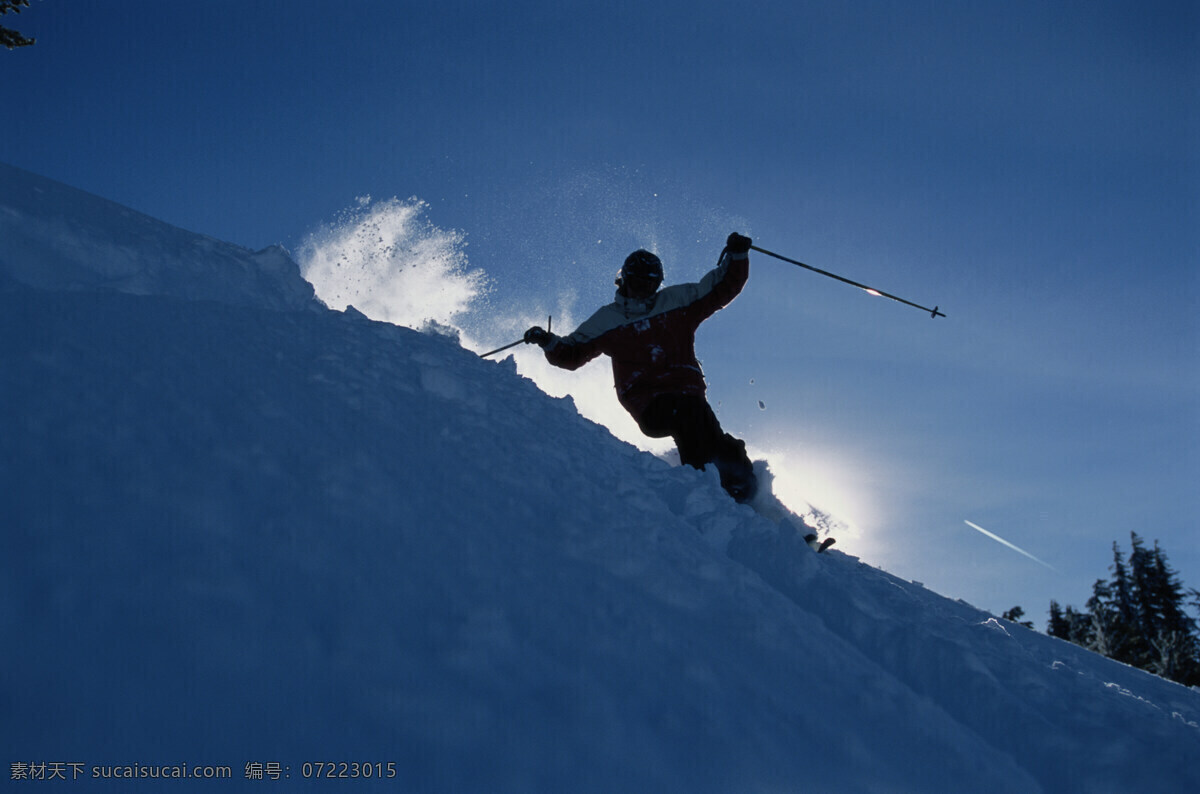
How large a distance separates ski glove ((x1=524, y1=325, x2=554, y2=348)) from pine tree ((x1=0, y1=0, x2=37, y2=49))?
1209 cm

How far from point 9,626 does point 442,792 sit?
132cm

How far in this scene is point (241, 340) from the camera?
4.13 meters

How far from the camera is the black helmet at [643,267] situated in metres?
6.89

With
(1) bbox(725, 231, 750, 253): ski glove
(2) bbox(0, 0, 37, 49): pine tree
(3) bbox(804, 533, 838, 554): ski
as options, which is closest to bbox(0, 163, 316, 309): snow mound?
(1) bbox(725, 231, 750, 253): ski glove

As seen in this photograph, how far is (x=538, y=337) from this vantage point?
7156mm

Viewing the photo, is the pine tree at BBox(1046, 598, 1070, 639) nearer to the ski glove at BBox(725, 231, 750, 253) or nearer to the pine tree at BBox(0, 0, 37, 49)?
the ski glove at BBox(725, 231, 750, 253)

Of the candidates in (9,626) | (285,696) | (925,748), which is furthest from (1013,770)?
(9,626)

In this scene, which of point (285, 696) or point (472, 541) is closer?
point (285, 696)

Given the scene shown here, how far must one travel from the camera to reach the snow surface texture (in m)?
1.81

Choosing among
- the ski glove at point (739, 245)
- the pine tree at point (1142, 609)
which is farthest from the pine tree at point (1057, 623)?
the ski glove at point (739, 245)

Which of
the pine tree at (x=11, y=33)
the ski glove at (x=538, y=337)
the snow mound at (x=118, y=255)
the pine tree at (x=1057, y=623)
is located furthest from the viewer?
the pine tree at (x=1057, y=623)

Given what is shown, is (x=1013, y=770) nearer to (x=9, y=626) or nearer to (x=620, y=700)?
(x=620, y=700)

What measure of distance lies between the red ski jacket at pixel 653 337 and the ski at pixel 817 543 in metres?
1.87

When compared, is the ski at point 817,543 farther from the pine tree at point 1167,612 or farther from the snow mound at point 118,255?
the pine tree at point 1167,612
